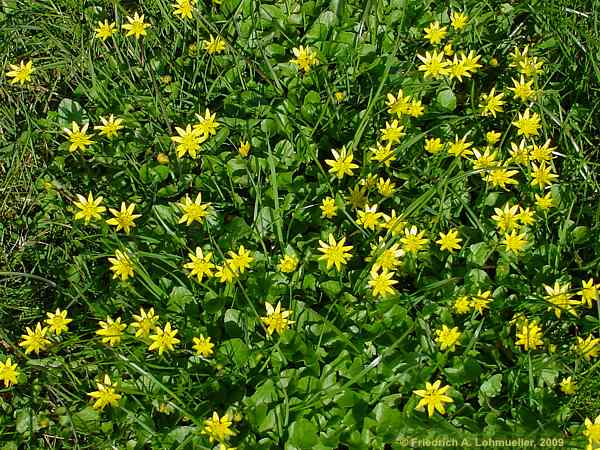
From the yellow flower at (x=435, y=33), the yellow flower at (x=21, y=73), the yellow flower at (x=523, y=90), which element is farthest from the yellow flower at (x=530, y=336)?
the yellow flower at (x=21, y=73)

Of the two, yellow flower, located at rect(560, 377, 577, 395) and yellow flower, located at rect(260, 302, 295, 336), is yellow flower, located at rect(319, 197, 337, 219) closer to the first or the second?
yellow flower, located at rect(260, 302, 295, 336)

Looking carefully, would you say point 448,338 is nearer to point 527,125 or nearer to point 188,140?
point 527,125

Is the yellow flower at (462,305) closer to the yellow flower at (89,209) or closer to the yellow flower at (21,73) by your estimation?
the yellow flower at (89,209)

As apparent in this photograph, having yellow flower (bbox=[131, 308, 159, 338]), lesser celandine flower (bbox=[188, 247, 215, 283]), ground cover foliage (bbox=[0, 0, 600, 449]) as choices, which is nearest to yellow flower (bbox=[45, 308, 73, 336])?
ground cover foliage (bbox=[0, 0, 600, 449])

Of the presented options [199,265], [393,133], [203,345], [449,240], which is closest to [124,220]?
[199,265]

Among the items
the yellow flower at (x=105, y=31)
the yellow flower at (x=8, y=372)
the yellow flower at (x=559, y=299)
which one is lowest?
the yellow flower at (x=8, y=372)

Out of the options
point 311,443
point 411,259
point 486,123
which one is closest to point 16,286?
point 311,443

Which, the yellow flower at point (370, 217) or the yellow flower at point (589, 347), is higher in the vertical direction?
the yellow flower at point (370, 217)
